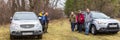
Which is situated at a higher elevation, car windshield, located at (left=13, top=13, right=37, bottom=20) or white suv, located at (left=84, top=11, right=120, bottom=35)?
car windshield, located at (left=13, top=13, right=37, bottom=20)

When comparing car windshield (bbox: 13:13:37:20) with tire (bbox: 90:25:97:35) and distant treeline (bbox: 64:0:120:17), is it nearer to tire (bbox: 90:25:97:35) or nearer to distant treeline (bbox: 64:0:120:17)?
tire (bbox: 90:25:97:35)

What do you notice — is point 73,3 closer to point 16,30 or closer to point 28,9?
point 28,9

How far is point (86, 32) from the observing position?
17938 millimetres

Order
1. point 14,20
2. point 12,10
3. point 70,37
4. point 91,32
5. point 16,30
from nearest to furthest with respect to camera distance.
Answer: point 16,30, point 14,20, point 70,37, point 91,32, point 12,10

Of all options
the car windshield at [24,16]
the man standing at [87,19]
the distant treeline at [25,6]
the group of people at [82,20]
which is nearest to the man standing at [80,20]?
the group of people at [82,20]

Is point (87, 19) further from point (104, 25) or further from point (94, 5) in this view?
point (94, 5)

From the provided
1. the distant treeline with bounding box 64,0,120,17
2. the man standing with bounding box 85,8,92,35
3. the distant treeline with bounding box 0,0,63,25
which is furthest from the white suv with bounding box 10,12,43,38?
the distant treeline with bounding box 64,0,120,17

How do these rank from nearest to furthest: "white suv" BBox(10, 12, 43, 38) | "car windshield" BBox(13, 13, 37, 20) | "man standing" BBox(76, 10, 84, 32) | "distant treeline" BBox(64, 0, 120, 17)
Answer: "white suv" BBox(10, 12, 43, 38) → "car windshield" BBox(13, 13, 37, 20) → "man standing" BBox(76, 10, 84, 32) → "distant treeline" BBox(64, 0, 120, 17)

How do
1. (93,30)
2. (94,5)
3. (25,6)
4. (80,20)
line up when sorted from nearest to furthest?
(93,30) < (80,20) < (25,6) < (94,5)

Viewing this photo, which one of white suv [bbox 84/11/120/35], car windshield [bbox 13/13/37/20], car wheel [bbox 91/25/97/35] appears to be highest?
car windshield [bbox 13/13/37/20]

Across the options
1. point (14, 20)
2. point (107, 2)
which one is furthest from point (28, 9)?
point (14, 20)

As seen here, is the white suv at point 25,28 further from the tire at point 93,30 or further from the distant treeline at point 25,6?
the distant treeline at point 25,6

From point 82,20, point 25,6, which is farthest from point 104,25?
point 25,6

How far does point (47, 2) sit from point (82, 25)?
32.4 feet
